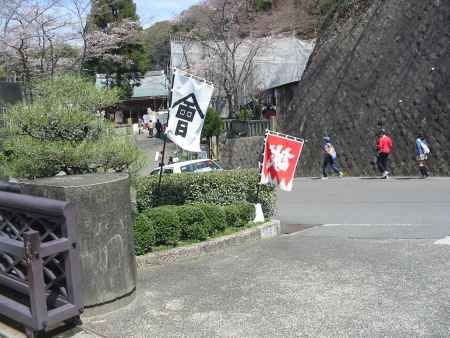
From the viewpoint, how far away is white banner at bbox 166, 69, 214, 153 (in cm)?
838

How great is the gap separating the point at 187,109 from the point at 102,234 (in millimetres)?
3633

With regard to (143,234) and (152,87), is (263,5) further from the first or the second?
(143,234)

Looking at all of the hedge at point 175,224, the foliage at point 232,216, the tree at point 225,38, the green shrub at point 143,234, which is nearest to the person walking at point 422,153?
the foliage at point 232,216

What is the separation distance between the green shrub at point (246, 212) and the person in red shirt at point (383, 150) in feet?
34.7

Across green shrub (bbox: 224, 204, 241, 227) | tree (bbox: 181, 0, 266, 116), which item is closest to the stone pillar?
green shrub (bbox: 224, 204, 241, 227)

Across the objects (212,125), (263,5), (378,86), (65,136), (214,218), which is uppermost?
(263,5)

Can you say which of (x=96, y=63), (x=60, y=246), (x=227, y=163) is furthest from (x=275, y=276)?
(x=96, y=63)

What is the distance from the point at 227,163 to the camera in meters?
30.0

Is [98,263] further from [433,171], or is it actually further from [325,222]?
[433,171]

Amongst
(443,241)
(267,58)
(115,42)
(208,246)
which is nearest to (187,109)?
(208,246)

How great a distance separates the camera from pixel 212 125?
A: 28.8 metres

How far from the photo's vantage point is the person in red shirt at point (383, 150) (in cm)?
1839

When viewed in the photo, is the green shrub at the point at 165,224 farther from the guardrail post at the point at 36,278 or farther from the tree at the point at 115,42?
the tree at the point at 115,42

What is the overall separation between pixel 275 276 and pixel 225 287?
2.31 feet
